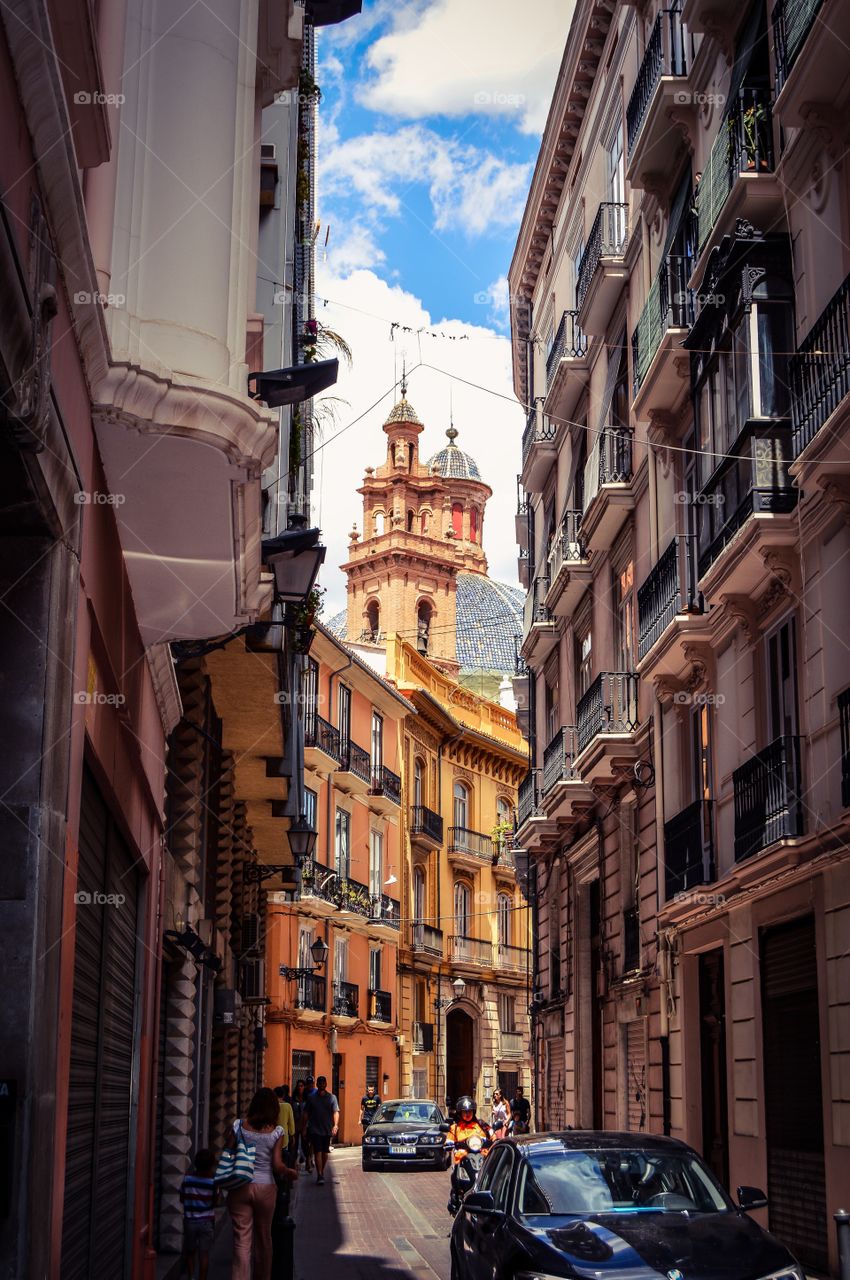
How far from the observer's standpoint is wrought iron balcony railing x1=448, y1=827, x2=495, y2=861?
57.8 meters

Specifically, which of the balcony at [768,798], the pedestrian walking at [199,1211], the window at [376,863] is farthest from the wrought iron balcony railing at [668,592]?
the window at [376,863]

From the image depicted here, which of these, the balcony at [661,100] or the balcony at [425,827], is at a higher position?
the balcony at [661,100]

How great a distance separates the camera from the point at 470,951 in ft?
191

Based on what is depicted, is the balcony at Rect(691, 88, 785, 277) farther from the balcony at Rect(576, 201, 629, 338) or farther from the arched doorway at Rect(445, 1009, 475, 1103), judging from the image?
the arched doorway at Rect(445, 1009, 475, 1103)

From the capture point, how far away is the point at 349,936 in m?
45.6

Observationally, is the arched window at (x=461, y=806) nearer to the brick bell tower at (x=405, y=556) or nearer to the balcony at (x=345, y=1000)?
the balcony at (x=345, y=1000)

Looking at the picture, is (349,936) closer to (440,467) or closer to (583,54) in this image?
(583,54)

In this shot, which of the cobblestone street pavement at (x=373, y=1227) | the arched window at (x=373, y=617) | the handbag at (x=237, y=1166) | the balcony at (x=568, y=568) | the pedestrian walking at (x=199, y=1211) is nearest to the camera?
the handbag at (x=237, y=1166)

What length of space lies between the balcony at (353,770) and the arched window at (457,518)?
6654cm

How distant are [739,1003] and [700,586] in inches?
179

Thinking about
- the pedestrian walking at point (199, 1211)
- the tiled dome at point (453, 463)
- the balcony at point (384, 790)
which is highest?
the tiled dome at point (453, 463)

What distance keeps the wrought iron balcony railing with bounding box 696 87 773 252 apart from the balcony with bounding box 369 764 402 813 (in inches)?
1241

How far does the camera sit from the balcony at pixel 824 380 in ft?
43.7

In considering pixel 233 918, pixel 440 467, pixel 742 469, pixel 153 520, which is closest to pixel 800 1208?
pixel 742 469
